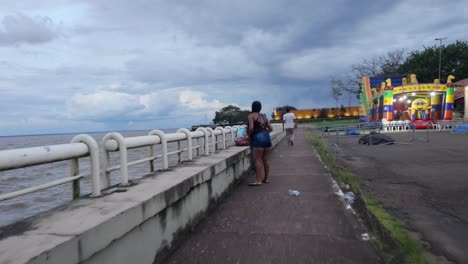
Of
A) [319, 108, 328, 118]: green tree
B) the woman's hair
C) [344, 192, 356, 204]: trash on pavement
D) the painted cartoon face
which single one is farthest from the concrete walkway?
[319, 108, 328, 118]: green tree

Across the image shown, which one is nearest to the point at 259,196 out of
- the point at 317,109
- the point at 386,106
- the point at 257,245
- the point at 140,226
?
the point at 257,245

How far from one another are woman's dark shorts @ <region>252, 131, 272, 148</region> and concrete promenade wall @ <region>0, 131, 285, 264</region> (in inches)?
82.2

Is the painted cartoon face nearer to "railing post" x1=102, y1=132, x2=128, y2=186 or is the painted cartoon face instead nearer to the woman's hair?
the woman's hair

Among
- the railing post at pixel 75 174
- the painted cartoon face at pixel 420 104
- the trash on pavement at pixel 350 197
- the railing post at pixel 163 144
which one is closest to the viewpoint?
the railing post at pixel 75 174

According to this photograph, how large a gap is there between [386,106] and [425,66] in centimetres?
2848

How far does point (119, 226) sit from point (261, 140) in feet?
14.1

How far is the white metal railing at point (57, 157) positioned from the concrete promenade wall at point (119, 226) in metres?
0.25

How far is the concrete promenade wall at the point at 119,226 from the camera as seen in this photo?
2.04 m

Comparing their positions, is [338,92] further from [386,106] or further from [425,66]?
[386,106]

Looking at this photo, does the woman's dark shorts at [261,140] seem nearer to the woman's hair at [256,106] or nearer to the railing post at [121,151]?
the woman's hair at [256,106]

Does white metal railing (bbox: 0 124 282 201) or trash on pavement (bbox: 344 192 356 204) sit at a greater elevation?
white metal railing (bbox: 0 124 282 201)

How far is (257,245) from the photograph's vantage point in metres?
3.76

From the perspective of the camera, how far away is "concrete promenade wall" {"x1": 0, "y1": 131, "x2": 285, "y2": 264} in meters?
2.04

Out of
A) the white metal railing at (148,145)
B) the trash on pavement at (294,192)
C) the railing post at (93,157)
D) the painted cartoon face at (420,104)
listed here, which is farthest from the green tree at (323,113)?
the railing post at (93,157)
